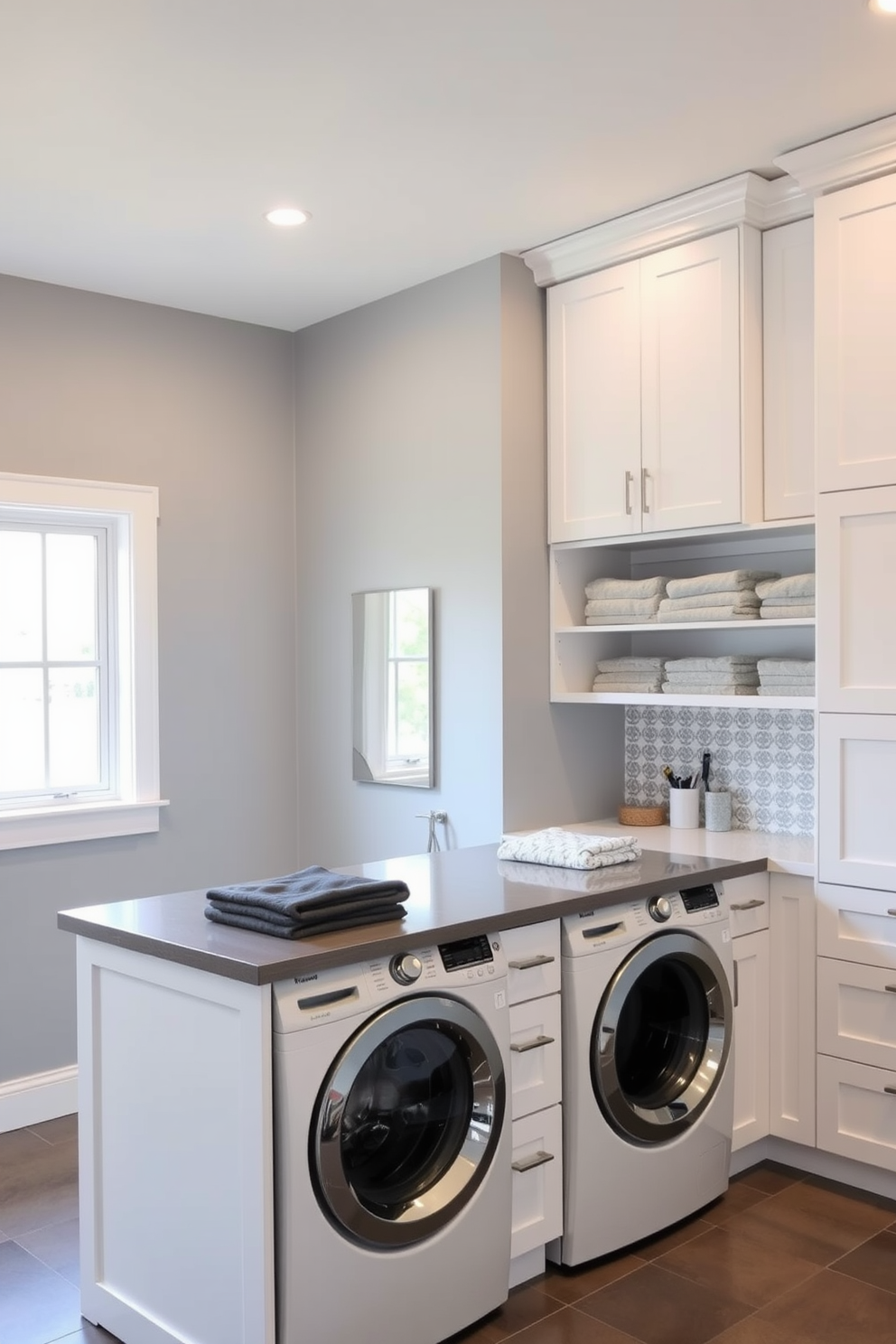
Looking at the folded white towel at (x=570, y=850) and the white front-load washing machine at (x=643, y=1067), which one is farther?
the folded white towel at (x=570, y=850)

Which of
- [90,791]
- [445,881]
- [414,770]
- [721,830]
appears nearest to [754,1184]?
[721,830]

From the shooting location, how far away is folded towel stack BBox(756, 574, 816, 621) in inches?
126

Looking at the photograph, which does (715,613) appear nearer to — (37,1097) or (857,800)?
(857,800)

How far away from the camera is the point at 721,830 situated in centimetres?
363

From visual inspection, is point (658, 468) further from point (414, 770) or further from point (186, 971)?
point (186, 971)

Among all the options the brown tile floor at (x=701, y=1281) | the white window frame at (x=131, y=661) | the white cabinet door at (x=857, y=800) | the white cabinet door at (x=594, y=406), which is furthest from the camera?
the white window frame at (x=131, y=661)

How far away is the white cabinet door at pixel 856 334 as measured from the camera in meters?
2.90

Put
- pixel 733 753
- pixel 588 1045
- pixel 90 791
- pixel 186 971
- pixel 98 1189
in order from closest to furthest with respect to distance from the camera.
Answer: pixel 186 971 → pixel 98 1189 → pixel 588 1045 → pixel 733 753 → pixel 90 791

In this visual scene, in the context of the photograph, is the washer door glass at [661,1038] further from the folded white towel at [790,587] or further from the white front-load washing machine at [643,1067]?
the folded white towel at [790,587]

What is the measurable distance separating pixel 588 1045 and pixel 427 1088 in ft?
1.60

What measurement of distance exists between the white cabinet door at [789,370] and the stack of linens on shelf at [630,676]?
2.09 ft

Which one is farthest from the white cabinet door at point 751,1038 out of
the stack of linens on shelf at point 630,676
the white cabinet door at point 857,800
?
the stack of linens on shelf at point 630,676

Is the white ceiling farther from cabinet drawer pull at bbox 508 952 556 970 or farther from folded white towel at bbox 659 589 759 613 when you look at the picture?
cabinet drawer pull at bbox 508 952 556 970

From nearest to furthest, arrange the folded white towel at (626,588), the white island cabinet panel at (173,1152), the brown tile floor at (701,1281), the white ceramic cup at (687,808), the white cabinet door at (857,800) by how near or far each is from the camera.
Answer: the white island cabinet panel at (173,1152) < the brown tile floor at (701,1281) < the white cabinet door at (857,800) < the folded white towel at (626,588) < the white ceramic cup at (687,808)
